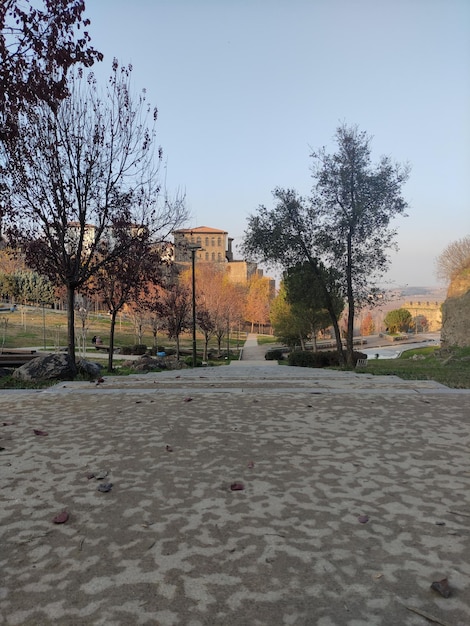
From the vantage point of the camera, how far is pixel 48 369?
9867mm

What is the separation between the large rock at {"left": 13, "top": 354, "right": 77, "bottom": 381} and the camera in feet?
31.6

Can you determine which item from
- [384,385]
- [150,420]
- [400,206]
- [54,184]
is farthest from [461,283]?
[150,420]

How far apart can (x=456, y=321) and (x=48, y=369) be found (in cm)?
2946

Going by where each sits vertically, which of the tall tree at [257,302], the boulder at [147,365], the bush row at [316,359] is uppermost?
the tall tree at [257,302]

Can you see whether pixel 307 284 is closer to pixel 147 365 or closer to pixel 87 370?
pixel 147 365

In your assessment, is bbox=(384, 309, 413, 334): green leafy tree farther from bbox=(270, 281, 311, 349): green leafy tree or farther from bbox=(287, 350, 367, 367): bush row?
bbox=(287, 350, 367, 367): bush row

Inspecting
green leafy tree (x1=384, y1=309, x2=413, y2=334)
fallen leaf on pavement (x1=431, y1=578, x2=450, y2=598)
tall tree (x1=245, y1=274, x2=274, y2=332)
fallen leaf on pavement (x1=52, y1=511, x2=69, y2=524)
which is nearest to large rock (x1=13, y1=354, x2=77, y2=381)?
fallen leaf on pavement (x1=52, y1=511, x2=69, y2=524)

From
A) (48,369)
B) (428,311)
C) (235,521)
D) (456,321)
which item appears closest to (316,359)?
(456,321)

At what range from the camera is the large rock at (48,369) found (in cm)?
964

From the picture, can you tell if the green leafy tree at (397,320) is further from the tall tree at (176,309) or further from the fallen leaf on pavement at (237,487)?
the fallen leaf on pavement at (237,487)

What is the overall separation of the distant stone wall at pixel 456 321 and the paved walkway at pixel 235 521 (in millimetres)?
28280

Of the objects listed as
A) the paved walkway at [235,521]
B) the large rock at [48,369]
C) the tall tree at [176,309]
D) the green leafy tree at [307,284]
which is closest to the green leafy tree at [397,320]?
the tall tree at [176,309]

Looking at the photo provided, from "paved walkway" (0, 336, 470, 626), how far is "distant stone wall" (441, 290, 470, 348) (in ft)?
92.8

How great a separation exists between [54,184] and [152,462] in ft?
31.3
